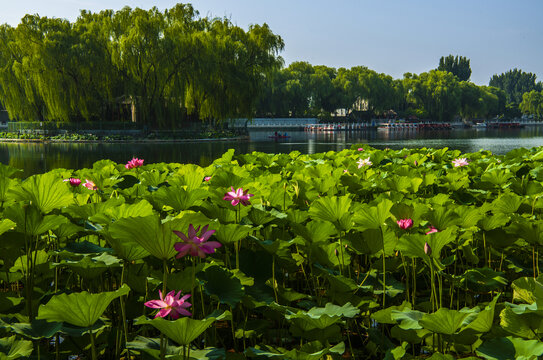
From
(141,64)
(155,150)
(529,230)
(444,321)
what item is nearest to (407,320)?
(444,321)

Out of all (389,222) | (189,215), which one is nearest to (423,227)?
(389,222)

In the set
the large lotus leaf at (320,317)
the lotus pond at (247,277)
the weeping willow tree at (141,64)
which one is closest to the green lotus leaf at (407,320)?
the lotus pond at (247,277)

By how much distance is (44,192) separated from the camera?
1.66 metres

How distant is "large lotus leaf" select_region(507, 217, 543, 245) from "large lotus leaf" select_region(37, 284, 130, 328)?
1523 millimetres

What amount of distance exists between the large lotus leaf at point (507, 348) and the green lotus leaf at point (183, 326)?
2.21 feet

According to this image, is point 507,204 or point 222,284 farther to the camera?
point 507,204

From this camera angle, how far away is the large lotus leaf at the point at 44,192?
5.42 feet

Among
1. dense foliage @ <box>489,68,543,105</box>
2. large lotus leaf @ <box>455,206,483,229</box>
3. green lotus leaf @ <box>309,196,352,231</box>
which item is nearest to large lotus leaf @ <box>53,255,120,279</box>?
green lotus leaf @ <box>309,196,352,231</box>

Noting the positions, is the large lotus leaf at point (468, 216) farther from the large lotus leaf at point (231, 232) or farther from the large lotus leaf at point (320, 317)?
the large lotus leaf at point (231, 232)

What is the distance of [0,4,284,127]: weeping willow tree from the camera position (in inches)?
1069

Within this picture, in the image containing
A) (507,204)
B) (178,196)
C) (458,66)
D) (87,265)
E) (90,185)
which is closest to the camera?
(87,265)

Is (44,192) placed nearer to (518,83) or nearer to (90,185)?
(90,185)

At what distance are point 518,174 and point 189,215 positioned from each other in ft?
10.9

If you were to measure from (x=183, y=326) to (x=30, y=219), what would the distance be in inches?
30.7
